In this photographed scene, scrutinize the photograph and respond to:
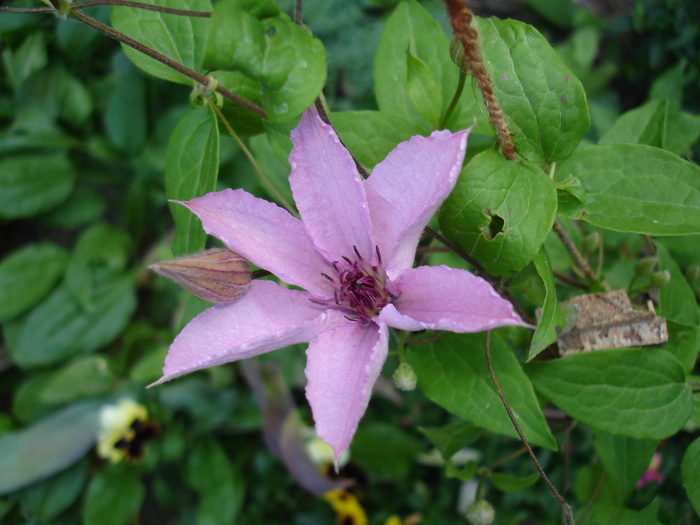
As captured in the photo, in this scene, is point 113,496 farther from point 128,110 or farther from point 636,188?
point 636,188

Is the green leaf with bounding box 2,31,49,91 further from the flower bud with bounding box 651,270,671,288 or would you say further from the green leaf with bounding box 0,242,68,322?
the flower bud with bounding box 651,270,671,288

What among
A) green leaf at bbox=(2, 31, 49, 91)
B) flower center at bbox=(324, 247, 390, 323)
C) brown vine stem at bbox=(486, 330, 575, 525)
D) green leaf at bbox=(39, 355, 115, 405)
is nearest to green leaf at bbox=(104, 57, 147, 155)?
green leaf at bbox=(2, 31, 49, 91)

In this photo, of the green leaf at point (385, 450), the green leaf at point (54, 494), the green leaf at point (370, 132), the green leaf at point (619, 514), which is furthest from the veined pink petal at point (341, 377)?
the green leaf at point (54, 494)

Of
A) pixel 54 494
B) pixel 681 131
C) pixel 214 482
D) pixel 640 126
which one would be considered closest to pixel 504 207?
pixel 640 126

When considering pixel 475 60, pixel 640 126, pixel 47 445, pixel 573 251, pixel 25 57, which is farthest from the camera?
pixel 47 445

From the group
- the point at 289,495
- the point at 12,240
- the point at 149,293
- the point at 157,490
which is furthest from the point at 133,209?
the point at 289,495

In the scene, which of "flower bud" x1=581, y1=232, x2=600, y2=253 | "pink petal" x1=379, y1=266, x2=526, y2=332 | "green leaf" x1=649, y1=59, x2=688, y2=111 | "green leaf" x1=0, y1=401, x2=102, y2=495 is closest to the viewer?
"pink petal" x1=379, y1=266, x2=526, y2=332

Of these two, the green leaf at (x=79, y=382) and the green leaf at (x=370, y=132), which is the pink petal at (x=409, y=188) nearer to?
the green leaf at (x=370, y=132)

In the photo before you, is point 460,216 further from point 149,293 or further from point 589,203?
point 149,293
